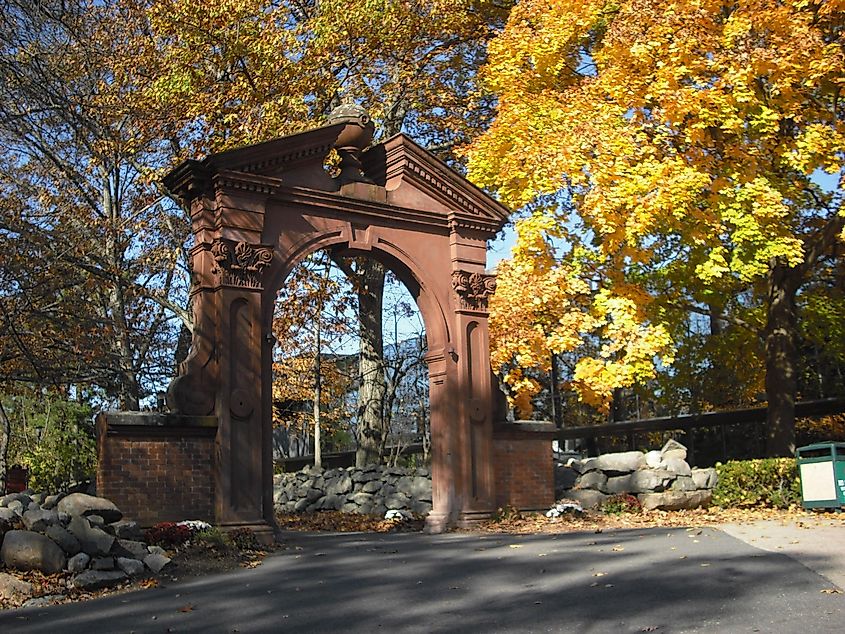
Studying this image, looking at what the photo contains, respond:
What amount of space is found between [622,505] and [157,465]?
829 cm

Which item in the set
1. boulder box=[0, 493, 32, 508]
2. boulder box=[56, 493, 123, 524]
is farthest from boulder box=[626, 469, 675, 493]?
boulder box=[0, 493, 32, 508]

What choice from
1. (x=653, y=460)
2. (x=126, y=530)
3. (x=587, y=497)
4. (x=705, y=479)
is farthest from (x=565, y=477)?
(x=126, y=530)

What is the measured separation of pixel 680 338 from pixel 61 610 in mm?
20559

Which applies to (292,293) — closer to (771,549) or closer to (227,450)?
(227,450)

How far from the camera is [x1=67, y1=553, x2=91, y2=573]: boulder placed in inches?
364

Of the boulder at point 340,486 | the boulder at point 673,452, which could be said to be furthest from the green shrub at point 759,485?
the boulder at point 340,486

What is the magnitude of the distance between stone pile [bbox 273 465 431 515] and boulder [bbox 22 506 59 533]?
921 centimetres

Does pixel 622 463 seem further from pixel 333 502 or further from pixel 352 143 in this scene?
pixel 352 143

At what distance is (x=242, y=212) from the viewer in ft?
43.0

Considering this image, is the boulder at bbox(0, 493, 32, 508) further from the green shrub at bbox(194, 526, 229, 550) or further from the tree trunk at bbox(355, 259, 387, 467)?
the tree trunk at bbox(355, 259, 387, 467)

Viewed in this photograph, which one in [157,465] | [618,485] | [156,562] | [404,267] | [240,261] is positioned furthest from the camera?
[618,485]

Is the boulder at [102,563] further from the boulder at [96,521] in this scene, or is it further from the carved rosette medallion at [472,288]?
the carved rosette medallion at [472,288]

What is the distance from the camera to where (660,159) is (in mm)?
19109

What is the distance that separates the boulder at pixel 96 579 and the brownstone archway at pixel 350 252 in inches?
114
